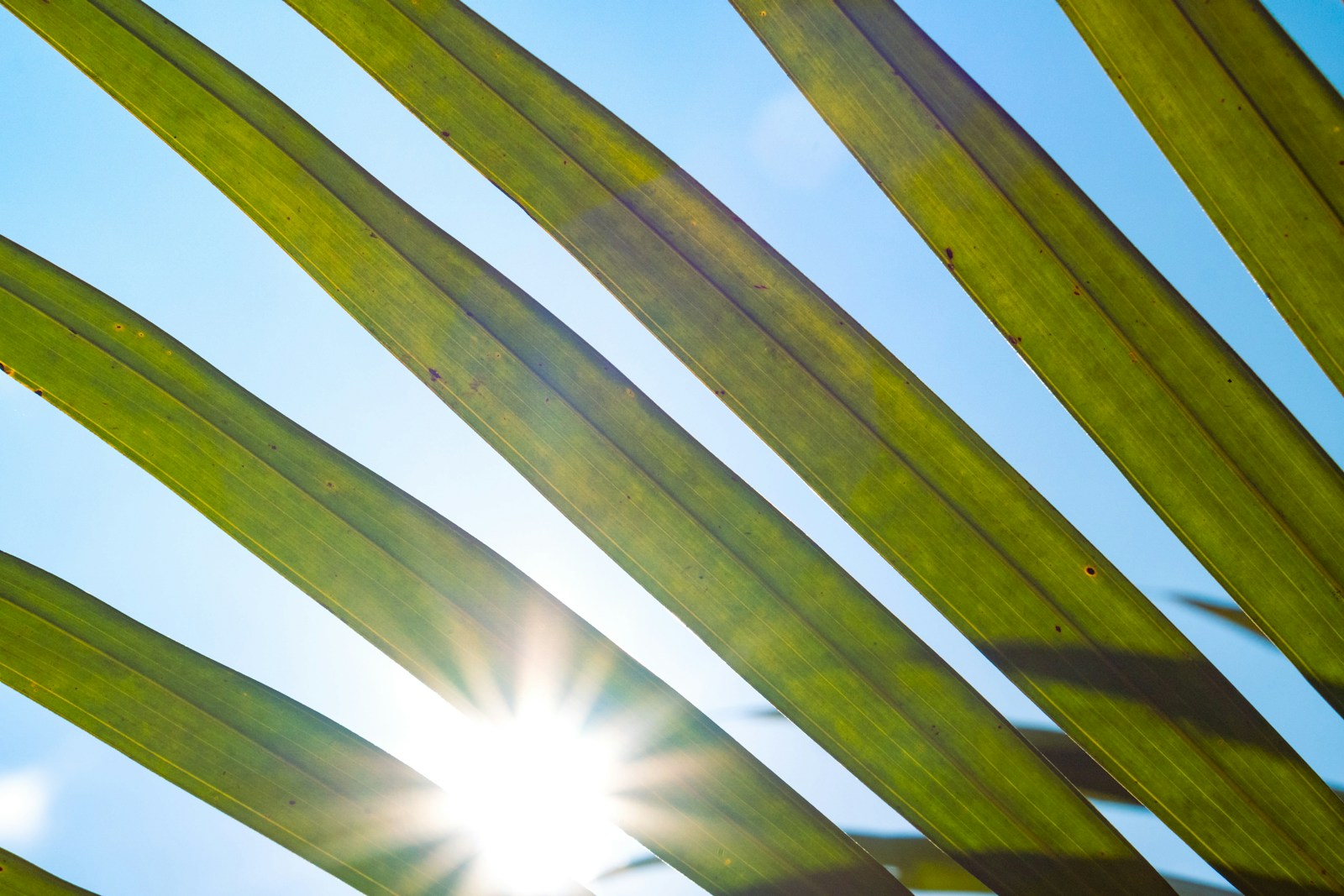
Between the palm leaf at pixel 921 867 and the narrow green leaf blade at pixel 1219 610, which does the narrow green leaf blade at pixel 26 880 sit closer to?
the palm leaf at pixel 921 867

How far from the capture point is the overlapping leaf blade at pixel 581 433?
0.93 meters

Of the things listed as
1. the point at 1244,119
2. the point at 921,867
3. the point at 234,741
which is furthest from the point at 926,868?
the point at 1244,119

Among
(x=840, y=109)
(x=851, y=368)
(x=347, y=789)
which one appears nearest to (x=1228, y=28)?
(x=840, y=109)

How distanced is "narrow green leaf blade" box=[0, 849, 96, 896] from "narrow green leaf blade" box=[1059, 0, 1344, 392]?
162 cm

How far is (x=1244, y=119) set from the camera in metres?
0.92

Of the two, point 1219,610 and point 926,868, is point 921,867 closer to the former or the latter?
point 926,868

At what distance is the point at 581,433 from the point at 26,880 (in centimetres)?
81

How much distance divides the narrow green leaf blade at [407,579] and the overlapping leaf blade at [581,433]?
0.39ft

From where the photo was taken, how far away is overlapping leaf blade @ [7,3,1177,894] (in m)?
0.93

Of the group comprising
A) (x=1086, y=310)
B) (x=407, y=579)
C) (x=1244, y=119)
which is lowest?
(x=407, y=579)

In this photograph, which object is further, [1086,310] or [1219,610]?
[1219,610]

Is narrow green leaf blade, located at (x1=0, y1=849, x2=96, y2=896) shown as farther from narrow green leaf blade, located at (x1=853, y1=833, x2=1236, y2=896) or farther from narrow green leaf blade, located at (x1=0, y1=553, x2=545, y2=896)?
narrow green leaf blade, located at (x1=853, y1=833, x2=1236, y2=896)

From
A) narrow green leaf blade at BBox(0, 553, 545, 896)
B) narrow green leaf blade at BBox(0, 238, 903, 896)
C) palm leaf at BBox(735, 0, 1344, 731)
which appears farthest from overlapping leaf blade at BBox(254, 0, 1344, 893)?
narrow green leaf blade at BBox(0, 553, 545, 896)

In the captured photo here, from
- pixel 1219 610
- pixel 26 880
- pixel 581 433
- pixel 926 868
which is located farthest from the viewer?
pixel 1219 610
